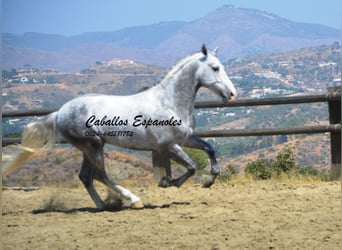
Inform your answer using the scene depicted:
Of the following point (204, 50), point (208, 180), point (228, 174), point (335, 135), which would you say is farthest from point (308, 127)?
point (204, 50)

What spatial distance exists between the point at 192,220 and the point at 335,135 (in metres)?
3.84

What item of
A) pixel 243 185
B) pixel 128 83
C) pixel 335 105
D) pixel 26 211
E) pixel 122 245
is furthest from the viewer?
pixel 128 83

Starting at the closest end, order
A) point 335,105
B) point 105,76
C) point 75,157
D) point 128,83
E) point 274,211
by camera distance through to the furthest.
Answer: point 274,211
point 335,105
point 75,157
point 128,83
point 105,76

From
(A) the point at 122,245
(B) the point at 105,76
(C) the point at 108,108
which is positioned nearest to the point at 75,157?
(C) the point at 108,108

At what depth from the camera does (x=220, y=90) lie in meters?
7.26

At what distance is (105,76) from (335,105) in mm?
100293

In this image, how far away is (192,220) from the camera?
620cm

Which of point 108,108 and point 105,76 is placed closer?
point 108,108

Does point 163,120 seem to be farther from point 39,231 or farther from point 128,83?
point 128,83

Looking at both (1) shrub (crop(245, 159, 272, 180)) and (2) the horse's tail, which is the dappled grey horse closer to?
(2) the horse's tail

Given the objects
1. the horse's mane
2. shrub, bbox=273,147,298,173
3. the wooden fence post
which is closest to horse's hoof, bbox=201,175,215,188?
the horse's mane

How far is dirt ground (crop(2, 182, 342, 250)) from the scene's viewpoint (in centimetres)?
536

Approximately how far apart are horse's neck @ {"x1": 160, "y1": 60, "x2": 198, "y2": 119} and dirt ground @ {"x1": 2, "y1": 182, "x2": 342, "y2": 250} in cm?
110

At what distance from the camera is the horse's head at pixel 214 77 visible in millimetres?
7238
